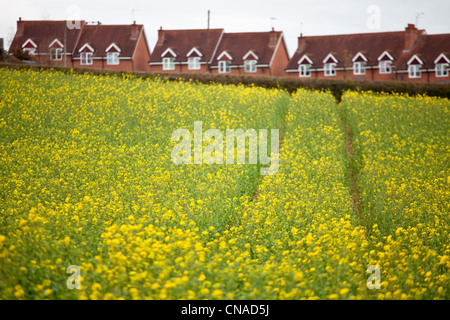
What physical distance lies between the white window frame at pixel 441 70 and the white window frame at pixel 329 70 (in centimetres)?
1214

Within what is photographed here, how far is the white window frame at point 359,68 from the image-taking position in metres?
57.0

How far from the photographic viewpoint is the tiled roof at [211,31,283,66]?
57.4 metres

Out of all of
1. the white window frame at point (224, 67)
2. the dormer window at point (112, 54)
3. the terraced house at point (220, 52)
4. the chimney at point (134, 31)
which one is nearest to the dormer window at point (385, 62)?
the terraced house at point (220, 52)

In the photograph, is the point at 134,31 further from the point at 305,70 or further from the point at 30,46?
the point at 305,70

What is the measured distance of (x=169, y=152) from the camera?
612 inches

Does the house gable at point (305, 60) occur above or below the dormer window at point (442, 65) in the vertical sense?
above

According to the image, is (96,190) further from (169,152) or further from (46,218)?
(169,152)

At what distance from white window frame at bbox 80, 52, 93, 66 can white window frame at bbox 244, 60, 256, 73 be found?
20.2 meters

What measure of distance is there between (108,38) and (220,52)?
581 inches

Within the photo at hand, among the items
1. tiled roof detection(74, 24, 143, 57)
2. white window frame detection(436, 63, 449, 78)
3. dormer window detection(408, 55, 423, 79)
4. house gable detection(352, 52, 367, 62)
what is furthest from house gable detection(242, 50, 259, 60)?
white window frame detection(436, 63, 449, 78)

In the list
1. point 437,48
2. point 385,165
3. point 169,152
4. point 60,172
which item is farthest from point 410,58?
point 60,172

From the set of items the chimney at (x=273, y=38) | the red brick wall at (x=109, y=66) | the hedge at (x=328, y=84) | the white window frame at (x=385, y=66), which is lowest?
the hedge at (x=328, y=84)

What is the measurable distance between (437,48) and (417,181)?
46.7 metres

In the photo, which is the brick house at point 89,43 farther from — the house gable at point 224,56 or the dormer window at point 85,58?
the house gable at point 224,56
